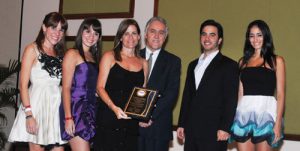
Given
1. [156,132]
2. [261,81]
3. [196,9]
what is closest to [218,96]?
[261,81]

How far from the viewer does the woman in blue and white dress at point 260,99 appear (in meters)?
3.66

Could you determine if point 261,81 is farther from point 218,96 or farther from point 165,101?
point 165,101

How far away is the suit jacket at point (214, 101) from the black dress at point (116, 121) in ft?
2.30

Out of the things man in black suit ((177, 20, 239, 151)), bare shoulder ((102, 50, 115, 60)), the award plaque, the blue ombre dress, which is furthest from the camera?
man in black suit ((177, 20, 239, 151))

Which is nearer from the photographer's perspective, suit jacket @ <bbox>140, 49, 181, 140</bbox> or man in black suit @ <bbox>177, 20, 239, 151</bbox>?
man in black suit @ <bbox>177, 20, 239, 151</bbox>

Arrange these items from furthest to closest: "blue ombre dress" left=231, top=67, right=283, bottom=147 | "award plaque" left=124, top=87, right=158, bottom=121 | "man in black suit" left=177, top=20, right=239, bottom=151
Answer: "man in black suit" left=177, top=20, right=239, bottom=151 → "blue ombre dress" left=231, top=67, right=283, bottom=147 → "award plaque" left=124, top=87, right=158, bottom=121

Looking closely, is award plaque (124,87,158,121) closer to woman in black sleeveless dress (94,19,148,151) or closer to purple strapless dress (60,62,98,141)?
woman in black sleeveless dress (94,19,148,151)

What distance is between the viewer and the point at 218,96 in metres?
3.86

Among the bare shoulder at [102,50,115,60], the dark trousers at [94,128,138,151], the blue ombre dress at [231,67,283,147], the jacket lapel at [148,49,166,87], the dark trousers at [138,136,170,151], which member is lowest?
the dark trousers at [138,136,170,151]

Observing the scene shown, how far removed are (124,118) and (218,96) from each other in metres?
0.96

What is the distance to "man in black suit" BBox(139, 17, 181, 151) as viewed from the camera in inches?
155

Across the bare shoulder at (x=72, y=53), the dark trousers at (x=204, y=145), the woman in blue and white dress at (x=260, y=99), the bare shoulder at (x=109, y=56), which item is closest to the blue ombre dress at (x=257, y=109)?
the woman in blue and white dress at (x=260, y=99)

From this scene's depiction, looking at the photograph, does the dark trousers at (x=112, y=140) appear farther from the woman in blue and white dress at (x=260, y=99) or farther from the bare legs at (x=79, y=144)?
the woman in blue and white dress at (x=260, y=99)

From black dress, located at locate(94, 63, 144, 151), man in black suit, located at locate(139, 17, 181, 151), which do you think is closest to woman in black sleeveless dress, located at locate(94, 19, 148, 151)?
black dress, located at locate(94, 63, 144, 151)
